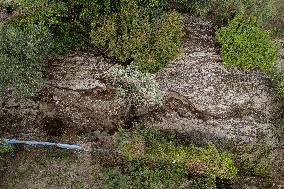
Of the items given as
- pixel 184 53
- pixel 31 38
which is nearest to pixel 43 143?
pixel 31 38

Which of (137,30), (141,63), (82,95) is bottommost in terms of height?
(82,95)

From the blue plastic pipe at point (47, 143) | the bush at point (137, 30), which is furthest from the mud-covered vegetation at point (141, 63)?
the blue plastic pipe at point (47, 143)

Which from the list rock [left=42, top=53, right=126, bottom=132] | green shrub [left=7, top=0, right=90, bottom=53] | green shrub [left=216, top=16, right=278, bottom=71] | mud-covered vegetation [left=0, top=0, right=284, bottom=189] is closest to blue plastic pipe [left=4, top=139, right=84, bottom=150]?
mud-covered vegetation [left=0, top=0, right=284, bottom=189]

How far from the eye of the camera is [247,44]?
43.0 feet

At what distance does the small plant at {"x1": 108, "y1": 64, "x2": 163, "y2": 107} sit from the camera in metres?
13.2

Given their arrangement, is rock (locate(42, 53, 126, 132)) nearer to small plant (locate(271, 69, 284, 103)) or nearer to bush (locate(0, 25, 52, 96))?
bush (locate(0, 25, 52, 96))

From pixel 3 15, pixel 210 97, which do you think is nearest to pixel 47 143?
pixel 3 15

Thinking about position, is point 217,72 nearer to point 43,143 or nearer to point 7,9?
point 43,143

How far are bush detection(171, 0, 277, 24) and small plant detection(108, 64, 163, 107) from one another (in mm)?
2435

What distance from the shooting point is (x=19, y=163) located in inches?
523

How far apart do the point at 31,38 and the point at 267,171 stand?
25.7 ft

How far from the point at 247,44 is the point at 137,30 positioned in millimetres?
3188

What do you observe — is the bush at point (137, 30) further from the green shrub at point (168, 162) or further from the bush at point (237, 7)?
the green shrub at point (168, 162)

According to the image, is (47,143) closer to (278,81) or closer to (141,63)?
(141,63)
